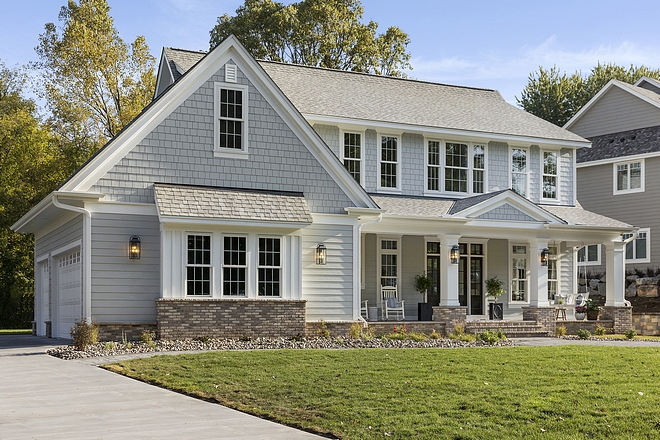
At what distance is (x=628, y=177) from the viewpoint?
32.6 m

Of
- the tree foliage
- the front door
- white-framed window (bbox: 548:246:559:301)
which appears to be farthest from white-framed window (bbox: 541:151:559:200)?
the tree foliage

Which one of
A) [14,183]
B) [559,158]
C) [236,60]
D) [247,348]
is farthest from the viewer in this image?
[14,183]

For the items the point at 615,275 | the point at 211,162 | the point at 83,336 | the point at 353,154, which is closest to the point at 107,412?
the point at 83,336

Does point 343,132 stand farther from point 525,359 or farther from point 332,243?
point 525,359

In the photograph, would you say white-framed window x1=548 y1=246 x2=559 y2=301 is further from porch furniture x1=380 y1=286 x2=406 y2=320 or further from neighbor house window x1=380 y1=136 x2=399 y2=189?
neighbor house window x1=380 y1=136 x2=399 y2=189

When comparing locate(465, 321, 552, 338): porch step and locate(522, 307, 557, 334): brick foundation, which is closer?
locate(465, 321, 552, 338): porch step

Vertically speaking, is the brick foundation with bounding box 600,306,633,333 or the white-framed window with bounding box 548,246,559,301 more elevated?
the white-framed window with bounding box 548,246,559,301

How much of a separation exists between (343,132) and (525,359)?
36.0 feet

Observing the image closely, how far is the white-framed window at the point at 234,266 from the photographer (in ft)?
61.8

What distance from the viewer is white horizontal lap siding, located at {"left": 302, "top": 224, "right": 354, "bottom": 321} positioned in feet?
66.1

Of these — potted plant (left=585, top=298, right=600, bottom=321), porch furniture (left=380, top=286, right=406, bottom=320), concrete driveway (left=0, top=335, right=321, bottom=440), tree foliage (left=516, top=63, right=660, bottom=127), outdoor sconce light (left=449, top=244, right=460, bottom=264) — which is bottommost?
potted plant (left=585, top=298, right=600, bottom=321)

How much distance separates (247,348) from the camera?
55.6 feet

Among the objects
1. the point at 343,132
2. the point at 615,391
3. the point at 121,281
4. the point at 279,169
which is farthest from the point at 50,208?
the point at 615,391

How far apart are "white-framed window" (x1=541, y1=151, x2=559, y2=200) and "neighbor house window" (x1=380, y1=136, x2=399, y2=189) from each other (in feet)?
18.5
